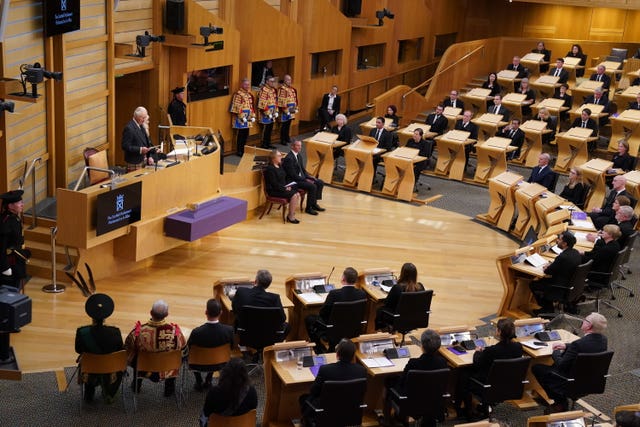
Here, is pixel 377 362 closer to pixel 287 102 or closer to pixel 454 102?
pixel 287 102

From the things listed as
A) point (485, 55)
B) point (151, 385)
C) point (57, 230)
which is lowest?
point (151, 385)

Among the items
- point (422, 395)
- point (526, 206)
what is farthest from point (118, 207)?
point (526, 206)

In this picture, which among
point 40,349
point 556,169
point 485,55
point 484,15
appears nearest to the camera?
point 40,349

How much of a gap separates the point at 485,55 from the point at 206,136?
11.5 metres

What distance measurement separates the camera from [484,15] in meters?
25.7

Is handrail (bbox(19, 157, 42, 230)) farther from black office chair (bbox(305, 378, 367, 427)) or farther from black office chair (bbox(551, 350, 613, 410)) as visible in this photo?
black office chair (bbox(551, 350, 613, 410))

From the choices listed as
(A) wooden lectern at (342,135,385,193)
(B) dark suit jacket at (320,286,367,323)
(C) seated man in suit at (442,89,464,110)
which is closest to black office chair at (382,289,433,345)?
(B) dark suit jacket at (320,286,367,323)

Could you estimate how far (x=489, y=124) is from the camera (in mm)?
17391

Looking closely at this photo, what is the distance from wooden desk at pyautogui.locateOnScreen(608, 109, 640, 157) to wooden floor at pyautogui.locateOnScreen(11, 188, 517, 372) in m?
4.66

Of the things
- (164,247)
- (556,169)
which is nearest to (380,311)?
(164,247)

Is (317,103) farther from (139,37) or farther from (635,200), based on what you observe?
(635,200)

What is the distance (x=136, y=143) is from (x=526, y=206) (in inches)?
228

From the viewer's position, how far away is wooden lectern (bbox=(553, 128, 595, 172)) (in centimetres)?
1681

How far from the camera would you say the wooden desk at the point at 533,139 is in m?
17.3
